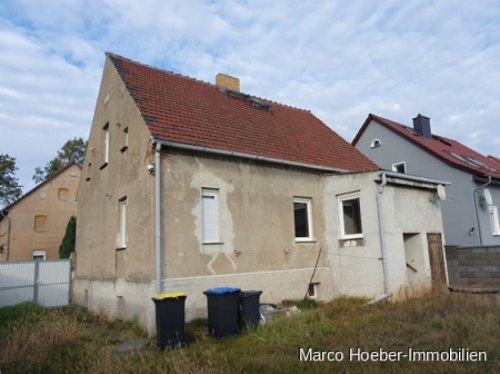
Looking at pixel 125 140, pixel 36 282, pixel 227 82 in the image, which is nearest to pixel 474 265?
pixel 227 82

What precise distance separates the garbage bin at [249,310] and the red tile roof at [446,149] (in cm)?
1371

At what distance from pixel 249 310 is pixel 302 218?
484 centimetres

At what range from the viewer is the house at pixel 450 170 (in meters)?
17.4

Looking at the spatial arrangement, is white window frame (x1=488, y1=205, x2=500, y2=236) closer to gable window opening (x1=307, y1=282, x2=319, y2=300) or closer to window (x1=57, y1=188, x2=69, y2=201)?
gable window opening (x1=307, y1=282, x2=319, y2=300)

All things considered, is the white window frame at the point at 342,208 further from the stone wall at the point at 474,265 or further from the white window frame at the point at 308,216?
the stone wall at the point at 474,265

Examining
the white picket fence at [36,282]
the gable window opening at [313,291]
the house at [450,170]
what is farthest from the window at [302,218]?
the white picket fence at [36,282]

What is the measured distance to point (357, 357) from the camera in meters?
5.90

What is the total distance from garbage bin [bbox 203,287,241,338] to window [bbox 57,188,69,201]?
27458 mm

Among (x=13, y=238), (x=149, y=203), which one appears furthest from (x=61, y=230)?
(x=149, y=203)

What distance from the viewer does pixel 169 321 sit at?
776 centimetres

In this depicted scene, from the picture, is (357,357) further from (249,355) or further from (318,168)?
(318,168)

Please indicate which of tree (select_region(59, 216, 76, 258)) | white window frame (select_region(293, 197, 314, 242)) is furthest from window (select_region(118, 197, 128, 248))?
tree (select_region(59, 216, 76, 258))

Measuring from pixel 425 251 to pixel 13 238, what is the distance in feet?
96.1

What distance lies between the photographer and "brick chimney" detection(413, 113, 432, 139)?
903 inches
